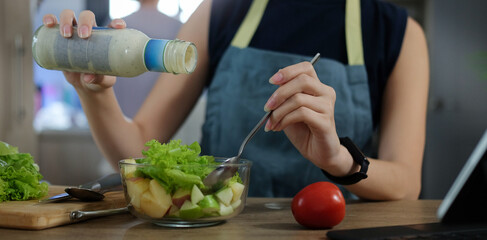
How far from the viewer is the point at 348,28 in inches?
58.1

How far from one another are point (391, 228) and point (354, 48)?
0.77m

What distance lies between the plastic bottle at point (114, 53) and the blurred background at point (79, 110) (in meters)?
2.79

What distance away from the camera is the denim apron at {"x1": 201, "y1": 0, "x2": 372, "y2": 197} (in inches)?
56.7

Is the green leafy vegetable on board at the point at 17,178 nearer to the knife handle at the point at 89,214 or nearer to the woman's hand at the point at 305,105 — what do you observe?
the knife handle at the point at 89,214

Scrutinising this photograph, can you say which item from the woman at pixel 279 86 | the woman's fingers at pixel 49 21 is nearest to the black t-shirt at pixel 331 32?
the woman at pixel 279 86

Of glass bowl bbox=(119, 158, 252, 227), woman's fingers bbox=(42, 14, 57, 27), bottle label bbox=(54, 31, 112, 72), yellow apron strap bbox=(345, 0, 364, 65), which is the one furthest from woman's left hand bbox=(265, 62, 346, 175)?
yellow apron strap bbox=(345, 0, 364, 65)

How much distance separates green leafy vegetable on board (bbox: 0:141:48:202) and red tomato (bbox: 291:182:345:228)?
1.53ft

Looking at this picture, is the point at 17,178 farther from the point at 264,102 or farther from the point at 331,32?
the point at 331,32

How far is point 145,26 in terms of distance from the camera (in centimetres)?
265

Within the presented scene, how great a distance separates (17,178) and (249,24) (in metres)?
0.81

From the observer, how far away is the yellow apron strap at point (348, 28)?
4.79 feet

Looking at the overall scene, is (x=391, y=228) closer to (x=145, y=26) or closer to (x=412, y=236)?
(x=412, y=236)

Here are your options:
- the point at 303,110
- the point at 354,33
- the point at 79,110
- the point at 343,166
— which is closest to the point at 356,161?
the point at 343,166

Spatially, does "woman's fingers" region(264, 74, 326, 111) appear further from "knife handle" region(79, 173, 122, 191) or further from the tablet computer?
"knife handle" region(79, 173, 122, 191)
